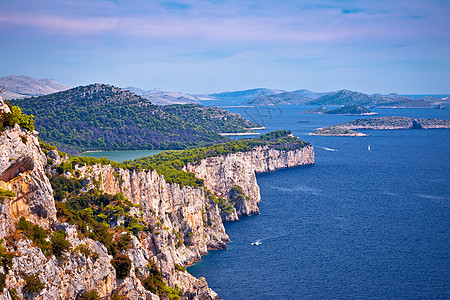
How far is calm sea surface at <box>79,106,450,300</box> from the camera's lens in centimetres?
7181

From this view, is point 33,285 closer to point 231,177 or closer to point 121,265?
point 121,265

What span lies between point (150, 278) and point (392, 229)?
67.1 m

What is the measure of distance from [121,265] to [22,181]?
12.0 metres

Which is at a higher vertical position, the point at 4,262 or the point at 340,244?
the point at 4,262

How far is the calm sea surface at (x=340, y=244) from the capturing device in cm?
7181

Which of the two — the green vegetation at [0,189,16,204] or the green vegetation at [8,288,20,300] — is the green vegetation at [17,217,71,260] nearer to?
the green vegetation at [0,189,16,204]

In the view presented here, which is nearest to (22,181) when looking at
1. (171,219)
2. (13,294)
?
(13,294)

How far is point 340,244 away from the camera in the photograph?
91938mm

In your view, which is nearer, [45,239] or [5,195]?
[5,195]

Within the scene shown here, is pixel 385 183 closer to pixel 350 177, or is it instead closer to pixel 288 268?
pixel 350 177

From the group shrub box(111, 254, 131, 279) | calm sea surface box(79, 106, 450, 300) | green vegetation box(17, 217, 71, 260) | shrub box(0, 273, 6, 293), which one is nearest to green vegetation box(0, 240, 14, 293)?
shrub box(0, 273, 6, 293)

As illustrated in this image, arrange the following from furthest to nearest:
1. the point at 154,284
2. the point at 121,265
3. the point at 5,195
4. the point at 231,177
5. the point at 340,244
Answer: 1. the point at 231,177
2. the point at 340,244
3. the point at 154,284
4. the point at 121,265
5. the point at 5,195

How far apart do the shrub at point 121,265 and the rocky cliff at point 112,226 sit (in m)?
0.44

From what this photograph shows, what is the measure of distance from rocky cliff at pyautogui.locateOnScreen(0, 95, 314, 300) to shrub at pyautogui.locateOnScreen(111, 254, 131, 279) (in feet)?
1.45
